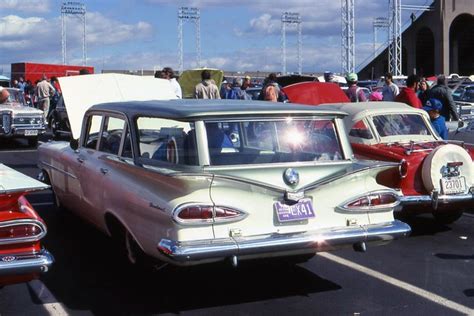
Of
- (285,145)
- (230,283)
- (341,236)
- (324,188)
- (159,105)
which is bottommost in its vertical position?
(230,283)

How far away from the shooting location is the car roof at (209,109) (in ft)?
17.1

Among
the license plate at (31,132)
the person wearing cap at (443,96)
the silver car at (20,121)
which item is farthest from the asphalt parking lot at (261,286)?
the license plate at (31,132)

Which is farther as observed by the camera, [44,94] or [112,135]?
[44,94]

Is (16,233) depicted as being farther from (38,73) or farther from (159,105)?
(38,73)

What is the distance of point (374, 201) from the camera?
544 cm

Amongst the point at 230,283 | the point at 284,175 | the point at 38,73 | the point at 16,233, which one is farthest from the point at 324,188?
the point at 38,73

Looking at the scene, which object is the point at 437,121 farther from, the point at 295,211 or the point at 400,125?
the point at 295,211

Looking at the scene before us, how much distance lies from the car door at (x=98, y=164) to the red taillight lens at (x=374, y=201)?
215cm

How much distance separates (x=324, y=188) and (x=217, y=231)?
949 mm

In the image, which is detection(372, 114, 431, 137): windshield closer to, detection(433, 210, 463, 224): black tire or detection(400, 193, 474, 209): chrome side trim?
detection(433, 210, 463, 224): black tire

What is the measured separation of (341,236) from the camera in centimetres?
516

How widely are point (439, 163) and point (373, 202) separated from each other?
2.06 metres

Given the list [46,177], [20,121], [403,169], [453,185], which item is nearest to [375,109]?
[403,169]

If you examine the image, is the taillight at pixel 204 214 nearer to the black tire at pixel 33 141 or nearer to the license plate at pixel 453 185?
the license plate at pixel 453 185
